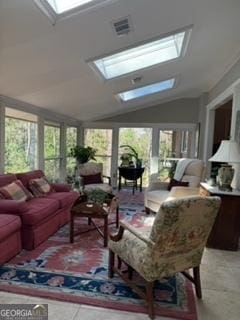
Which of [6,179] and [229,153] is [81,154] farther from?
[229,153]

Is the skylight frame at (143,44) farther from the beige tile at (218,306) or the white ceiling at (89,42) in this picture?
the beige tile at (218,306)

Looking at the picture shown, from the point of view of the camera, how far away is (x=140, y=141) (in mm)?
7605

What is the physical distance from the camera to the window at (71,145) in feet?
22.9

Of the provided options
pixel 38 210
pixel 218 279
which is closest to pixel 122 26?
pixel 38 210

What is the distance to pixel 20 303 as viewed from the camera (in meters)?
2.06

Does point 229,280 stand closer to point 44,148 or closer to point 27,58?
point 27,58

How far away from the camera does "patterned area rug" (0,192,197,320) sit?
209 cm

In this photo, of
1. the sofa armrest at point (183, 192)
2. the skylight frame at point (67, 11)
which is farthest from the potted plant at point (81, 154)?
the skylight frame at point (67, 11)

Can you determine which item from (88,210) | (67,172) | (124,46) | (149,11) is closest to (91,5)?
(149,11)

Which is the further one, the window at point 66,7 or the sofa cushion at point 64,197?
the sofa cushion at point 64,197

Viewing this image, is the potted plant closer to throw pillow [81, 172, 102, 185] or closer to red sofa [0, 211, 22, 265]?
throw pillow [81, 172, 102, 185]

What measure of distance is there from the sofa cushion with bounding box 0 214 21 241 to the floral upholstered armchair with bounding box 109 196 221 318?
4.18 feet

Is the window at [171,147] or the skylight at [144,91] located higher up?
the skylight at [144,91]

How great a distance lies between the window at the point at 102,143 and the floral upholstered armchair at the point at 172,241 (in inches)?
221
